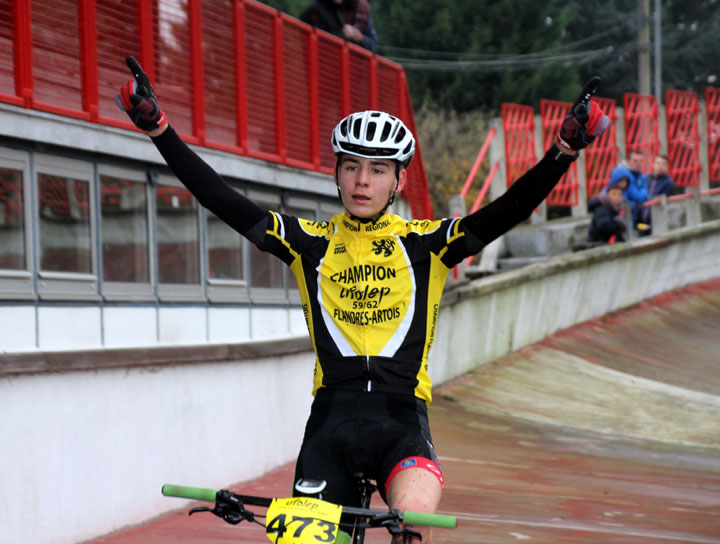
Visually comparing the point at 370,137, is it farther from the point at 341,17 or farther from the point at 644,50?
the point at 644,50

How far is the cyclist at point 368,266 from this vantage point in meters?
4.51

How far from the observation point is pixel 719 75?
190 ft

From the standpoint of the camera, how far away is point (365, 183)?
4867 millimetres

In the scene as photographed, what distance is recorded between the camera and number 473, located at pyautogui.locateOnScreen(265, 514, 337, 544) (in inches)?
150

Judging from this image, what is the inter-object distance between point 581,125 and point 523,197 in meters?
0.33

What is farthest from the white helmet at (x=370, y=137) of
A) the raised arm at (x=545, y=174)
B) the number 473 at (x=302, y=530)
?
the number 473 at (x=302, y=530)

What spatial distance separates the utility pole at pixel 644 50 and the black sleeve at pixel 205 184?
41.9 meters

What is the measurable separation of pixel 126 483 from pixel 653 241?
1720 cm

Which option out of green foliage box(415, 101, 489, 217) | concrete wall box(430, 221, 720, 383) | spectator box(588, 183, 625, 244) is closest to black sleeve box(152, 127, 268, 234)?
concrete wall box(430, 221, 720, 383)

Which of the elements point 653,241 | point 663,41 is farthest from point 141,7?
point 663,41

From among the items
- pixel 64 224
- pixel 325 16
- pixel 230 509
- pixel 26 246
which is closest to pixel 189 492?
pixel 230 509

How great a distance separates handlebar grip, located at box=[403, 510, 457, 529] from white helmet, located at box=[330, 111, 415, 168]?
5.27ft

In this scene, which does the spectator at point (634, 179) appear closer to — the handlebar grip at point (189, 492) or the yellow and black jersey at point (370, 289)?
the yellow and black jersey at point (370, 289)

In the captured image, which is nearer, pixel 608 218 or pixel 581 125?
pixel 581 125
